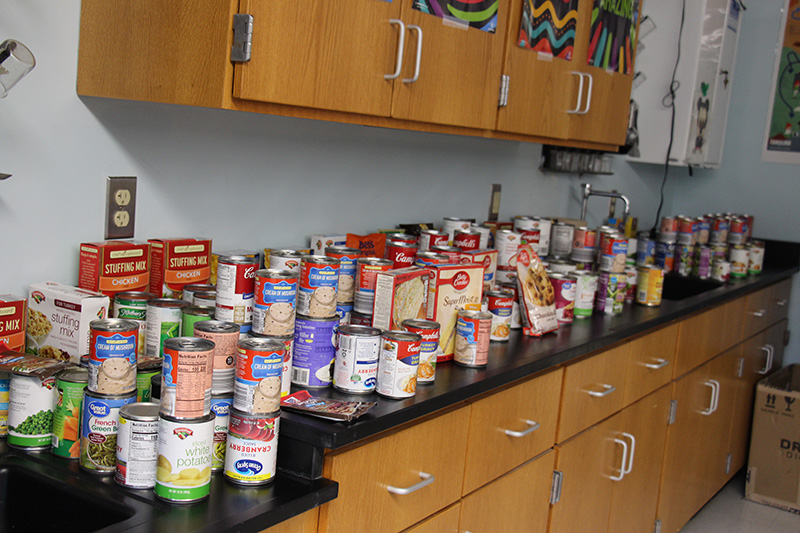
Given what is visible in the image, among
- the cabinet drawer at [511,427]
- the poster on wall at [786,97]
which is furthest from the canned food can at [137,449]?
the poster on wall at [786,97]

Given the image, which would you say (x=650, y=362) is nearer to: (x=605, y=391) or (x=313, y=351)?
(x=605, y=391)

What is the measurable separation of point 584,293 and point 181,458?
1.61m

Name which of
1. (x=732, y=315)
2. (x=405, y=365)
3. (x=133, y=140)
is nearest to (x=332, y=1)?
(x=133, y=140)

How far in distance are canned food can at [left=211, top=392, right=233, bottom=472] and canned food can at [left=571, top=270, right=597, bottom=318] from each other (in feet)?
4.76

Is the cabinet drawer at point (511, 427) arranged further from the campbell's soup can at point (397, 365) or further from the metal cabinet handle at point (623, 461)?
the metal cabinet handle at point (623, 461)


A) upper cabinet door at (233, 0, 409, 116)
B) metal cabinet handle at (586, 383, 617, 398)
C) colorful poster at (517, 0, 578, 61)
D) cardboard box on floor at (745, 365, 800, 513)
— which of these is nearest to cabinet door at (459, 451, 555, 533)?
metal cabinet handle at (586, 383, 617, 398)

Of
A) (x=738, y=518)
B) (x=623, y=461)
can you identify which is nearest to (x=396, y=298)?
(x=623, y=461)

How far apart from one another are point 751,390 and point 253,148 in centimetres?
311

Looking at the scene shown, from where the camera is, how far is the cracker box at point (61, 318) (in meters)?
1.36

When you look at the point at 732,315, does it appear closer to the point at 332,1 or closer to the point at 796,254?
the point at 796,254

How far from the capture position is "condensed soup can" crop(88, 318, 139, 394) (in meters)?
1.14

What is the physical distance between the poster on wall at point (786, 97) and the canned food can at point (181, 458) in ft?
14.5

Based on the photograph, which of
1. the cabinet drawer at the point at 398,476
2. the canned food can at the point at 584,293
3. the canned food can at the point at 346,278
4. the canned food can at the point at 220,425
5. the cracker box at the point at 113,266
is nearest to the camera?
the canned food can at the point at 220,425

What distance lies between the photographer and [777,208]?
4609 mm
